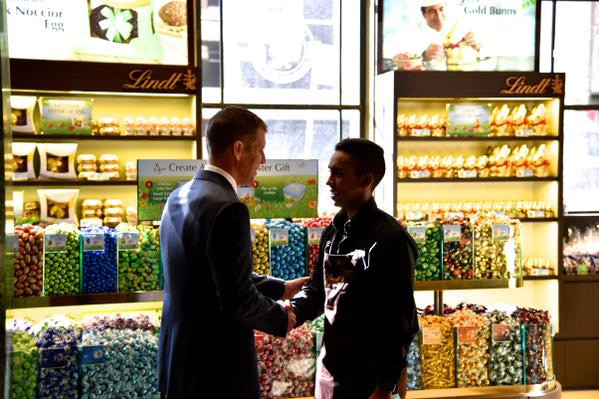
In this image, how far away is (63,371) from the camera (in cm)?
329

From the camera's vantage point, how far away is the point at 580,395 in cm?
600

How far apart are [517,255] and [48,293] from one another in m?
2.16

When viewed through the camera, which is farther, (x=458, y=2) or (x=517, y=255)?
(x=458, y=2)

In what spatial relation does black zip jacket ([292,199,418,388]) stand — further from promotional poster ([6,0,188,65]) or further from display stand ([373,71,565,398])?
promotional poster ([6,0,188,65])

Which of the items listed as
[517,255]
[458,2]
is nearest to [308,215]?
[517,255]

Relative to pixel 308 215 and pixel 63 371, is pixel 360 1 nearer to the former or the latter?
pixel 308 215

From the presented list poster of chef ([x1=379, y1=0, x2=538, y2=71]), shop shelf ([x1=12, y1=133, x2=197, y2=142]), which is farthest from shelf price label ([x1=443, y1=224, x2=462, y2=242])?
poster of chef ([x1=379, y1=0, x2=538, y2=71])

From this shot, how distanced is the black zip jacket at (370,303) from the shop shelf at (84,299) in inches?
42.1

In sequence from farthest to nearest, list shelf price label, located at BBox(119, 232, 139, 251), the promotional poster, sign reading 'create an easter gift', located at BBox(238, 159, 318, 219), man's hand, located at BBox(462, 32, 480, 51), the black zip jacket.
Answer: man's hand, located at BBox(462, 32, 480, 51) → the promotional poster → sign reading 'create an easter gift', located at BBox(238, 159, 318, 219) → shelf price label, located at BBox(119, 232, 139, 251) → the black zip jacket

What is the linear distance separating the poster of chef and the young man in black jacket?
3723mm

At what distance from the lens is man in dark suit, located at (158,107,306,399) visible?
231cm

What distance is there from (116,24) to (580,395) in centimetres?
432

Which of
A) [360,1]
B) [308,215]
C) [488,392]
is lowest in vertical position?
[488,392]

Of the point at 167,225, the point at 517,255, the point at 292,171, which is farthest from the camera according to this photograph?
the point at 517,255
